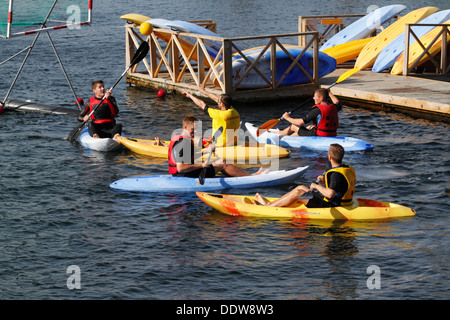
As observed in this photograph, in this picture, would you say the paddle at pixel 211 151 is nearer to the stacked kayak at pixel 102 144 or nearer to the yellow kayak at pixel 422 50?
the stacked kayak at pixel 102 144

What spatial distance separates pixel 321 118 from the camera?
49.3 feet

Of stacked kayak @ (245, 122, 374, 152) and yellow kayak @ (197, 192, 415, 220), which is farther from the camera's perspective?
stacked kayak @ (245, 122, 374, 152)

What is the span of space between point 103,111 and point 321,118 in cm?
504

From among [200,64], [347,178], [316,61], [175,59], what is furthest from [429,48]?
[347,178]

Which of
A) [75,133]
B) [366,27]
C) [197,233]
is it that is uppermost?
[366,27]

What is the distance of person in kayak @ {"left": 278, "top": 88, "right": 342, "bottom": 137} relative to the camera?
1439 centimetres

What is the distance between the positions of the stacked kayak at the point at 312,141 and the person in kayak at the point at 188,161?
2.56 m

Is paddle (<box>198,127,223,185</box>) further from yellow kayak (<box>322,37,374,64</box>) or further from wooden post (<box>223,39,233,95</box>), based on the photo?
yellow kayak (<box>322,37,374,64</box>)

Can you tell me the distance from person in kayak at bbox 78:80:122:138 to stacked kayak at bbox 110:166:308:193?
3097 millimetres

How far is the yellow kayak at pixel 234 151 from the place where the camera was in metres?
13.9

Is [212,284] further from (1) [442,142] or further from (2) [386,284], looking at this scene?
(1) [442,142]

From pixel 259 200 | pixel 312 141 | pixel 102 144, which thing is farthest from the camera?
pixel 102 144

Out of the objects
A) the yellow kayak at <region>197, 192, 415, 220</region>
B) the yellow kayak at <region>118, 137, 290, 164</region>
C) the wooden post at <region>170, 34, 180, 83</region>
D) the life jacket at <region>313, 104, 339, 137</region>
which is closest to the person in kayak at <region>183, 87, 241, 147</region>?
the yellow kayak at <region>118, 137, 290, 164</region>

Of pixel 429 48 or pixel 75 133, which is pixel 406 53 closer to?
pixel 429 48
